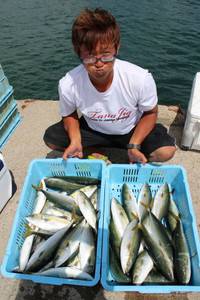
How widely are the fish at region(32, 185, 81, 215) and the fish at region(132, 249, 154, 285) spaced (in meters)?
0.77

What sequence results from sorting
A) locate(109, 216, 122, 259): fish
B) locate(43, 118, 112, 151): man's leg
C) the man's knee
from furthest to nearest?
locate(43, 118, 112, 151): man's leg
the man's knee
locate(109, 216, 122, 259): fish

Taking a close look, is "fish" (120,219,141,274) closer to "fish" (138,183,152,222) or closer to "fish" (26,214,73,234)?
"fish" (138,183,152,222)

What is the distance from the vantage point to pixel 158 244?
241 centimetres

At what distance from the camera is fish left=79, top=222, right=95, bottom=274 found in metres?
2.38

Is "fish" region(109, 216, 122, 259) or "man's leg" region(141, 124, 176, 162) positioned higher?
"man's leg" region(141, 124, 176, 162)

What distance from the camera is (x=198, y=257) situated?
233 cm

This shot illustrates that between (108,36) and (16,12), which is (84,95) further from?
(16,12)

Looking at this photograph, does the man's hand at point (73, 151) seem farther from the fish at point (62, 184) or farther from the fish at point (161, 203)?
the fish at point (161, 203)

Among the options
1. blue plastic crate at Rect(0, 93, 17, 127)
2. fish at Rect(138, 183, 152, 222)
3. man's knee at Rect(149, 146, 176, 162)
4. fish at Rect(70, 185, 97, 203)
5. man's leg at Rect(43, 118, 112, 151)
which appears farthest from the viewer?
blue plastic crate at Rect(0, 93, 17, 127)

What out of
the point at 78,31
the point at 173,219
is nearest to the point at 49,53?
the point at 78,31

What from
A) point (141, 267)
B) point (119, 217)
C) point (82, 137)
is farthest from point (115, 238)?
point (82, 137)

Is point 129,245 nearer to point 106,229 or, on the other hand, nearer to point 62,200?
point 106,229

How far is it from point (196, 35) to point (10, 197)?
822 centimetres

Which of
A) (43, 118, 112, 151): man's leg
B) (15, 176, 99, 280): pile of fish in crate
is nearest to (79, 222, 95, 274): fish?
(15, 176, 99, 280): pile of fish in crate
